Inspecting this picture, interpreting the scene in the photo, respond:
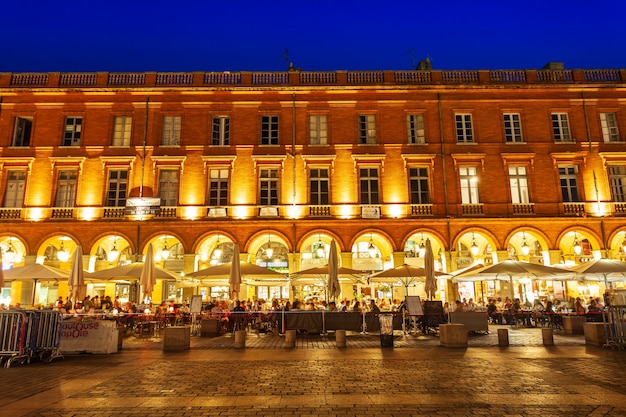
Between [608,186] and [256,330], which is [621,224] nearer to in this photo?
[608,186]

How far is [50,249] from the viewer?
27.2 metres

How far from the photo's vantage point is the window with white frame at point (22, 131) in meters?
26.6

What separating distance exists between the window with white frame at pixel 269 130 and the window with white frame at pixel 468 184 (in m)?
10.6

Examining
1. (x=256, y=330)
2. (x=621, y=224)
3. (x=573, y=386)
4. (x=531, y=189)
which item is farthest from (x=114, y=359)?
(x=621, y=224)

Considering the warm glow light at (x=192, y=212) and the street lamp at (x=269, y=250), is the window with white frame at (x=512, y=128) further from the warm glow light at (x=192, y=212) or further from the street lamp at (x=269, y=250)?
the warm glow light at (x=192, y=212)

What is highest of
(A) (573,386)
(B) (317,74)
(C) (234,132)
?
(B) (317,74)

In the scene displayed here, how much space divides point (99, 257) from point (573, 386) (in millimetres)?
25432

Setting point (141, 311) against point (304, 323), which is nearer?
point (304, 323)

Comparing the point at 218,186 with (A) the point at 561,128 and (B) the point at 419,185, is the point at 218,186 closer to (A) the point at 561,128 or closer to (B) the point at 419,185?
(B) the point at 419,185

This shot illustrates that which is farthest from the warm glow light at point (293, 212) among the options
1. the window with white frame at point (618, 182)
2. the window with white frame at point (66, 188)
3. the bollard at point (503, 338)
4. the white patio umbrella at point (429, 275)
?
the window with white frame at point (618, 182)

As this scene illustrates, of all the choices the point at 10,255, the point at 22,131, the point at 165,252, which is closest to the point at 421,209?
the point at 165,252

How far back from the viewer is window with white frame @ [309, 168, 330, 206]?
85.1ft

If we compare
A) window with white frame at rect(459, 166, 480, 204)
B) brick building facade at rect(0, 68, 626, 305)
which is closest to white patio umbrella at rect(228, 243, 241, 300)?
brick building facade at rect(0, 68, 626, 305)

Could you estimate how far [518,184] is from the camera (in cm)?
2634
